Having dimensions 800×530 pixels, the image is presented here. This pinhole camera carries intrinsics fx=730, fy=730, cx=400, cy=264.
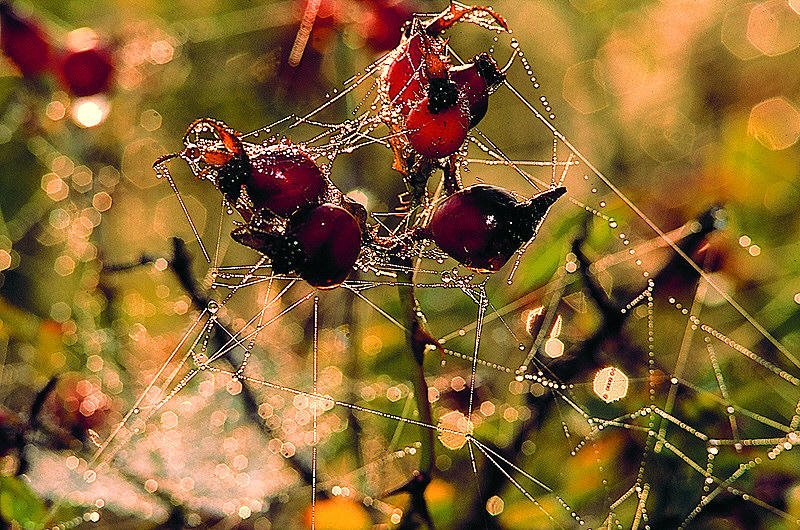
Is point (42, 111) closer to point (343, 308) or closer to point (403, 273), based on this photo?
point (343, 308)

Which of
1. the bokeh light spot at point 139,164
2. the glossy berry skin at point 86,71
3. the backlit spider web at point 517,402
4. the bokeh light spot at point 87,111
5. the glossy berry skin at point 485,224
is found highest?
the glossy berry skin at point 86,71

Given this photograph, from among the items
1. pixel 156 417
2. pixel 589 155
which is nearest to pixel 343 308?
pixel 156 417

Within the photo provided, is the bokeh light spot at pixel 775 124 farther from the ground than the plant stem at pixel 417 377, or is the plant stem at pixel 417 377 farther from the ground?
the plant stem at pixel 417 377

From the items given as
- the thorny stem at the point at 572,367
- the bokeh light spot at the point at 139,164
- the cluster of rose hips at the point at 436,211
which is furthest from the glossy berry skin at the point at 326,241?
the bokeh light spot at the point at 139,164

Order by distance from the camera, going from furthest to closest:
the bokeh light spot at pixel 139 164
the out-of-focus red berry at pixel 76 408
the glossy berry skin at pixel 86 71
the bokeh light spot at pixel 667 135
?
1. the bokeh light spot at pixel 139 164
2. the bokeh light spot at pixel 667 135
3. the glossy berry skin at pixel 86 71
4. the out-of-focus red berry at pixel 76 408

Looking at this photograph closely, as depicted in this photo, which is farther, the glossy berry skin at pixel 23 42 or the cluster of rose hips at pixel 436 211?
the glossy berry skin at pixel 23 42

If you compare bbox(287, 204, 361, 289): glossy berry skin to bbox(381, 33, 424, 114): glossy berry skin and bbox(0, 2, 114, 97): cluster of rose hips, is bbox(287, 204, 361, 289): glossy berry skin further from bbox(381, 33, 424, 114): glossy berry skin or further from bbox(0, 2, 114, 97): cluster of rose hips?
bbox(0, 2, 114, 97): cluster of rose hips

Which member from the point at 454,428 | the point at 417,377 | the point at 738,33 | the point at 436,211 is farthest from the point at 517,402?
the point at 738,33

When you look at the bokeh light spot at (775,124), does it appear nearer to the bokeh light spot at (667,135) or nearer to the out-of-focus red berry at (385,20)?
the bokeh light spot at (667,135)
